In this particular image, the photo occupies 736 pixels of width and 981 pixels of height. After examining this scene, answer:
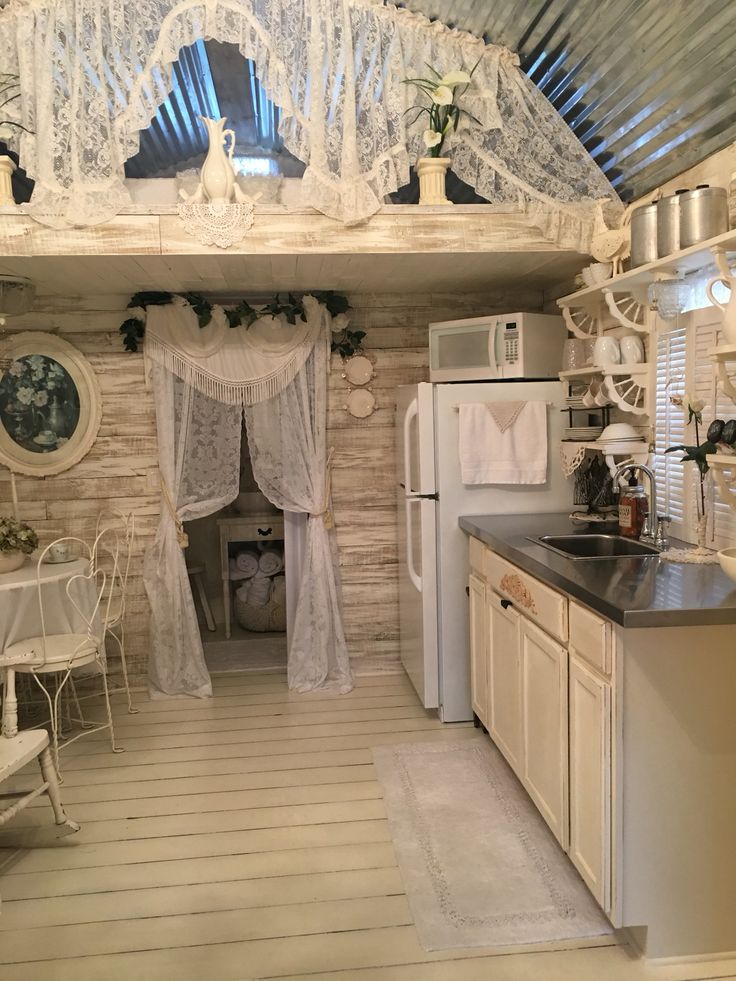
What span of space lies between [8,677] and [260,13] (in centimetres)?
273

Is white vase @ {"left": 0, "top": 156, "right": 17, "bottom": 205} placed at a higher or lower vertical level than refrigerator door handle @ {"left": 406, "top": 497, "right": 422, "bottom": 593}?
higher

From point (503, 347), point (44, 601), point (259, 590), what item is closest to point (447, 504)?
point (503, 347)

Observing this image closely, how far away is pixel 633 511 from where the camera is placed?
9.41ft

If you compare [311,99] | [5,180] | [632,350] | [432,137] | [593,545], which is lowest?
[593,545]

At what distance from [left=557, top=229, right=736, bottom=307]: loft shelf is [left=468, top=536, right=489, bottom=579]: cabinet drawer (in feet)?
3.64

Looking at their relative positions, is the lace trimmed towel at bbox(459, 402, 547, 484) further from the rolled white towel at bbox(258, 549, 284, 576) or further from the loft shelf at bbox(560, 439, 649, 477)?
the rolled white towel at bbox(258, 549, 284, 576)

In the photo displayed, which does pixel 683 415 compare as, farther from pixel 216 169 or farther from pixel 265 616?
pixel 265 616

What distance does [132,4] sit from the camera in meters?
2.79

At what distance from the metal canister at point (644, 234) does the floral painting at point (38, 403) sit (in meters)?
2.88

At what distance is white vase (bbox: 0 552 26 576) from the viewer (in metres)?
3.47

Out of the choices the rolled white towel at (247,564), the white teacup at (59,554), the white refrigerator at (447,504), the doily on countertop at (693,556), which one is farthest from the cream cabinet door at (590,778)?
the rolled white towel at (247,564)

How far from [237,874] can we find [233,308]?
8.75 feet

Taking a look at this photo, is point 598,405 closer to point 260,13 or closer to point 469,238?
point 469,238

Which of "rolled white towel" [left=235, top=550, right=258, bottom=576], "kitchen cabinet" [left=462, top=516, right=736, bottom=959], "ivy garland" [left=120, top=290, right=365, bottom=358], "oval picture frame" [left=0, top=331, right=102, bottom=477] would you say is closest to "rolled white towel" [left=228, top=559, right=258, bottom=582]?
"rolled white towel" [left=235, top=550, right=258, bottom=576]
